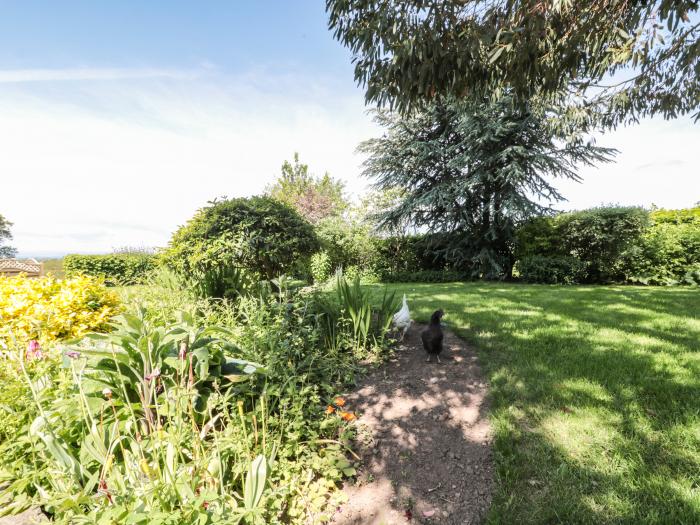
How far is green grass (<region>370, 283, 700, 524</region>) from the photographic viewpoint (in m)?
1.68

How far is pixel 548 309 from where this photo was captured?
5051 mm

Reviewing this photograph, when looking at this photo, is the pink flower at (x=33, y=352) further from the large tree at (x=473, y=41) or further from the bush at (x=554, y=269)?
the bush at (x=554, y=269)

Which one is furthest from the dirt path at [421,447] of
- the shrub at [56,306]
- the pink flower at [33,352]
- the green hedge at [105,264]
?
the green hedge at [105,264]

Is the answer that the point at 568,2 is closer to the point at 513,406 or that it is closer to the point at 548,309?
the point at 513,406

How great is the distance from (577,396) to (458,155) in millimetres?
10251

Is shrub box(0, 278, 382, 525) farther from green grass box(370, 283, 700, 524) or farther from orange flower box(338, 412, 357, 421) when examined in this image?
green grass box(370, 283, 700, 524)

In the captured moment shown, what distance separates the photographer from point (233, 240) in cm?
473

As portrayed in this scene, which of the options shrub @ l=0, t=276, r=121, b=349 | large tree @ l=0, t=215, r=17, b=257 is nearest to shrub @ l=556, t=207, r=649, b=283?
shrub @ l=0, t=276, r=121, b=349

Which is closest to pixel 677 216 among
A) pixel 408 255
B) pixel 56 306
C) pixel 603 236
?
pixel 603 236

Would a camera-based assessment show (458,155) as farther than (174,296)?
Yes

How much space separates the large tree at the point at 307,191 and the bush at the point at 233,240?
1725 cm

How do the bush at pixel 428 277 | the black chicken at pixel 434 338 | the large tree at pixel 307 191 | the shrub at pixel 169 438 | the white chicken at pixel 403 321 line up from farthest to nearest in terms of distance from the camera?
the large tree at pixel 307 191, the bush at pixel 428 277, the white chicken at pixel 403 321, the black chicken at pixel 434 338, the shrub at pixel 169 438

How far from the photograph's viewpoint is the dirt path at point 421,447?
1772 millimetres

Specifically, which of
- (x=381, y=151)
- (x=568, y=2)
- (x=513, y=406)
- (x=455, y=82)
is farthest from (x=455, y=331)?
(x=381, y=151)
